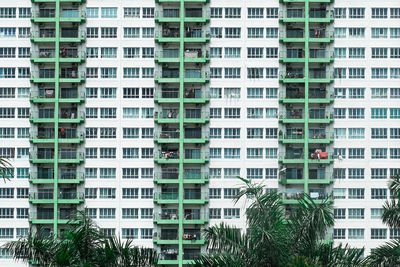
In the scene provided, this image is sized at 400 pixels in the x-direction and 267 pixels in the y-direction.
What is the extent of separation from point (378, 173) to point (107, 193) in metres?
36.0

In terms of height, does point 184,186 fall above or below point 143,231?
above

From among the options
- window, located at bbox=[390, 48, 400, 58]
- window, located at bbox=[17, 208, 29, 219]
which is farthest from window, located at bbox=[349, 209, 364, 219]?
window, located at bbox=[17, 208, 29, 219]

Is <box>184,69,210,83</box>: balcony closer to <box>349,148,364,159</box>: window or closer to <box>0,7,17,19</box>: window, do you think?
<box>349,148,364,159</box>: window

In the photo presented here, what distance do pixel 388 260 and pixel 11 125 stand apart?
73.8 m

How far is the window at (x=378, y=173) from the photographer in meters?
97.8

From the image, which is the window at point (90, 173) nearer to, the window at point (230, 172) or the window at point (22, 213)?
the window at point (22, 213)

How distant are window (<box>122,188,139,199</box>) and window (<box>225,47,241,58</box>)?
2155cm

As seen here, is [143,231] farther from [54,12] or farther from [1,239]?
[54,12]

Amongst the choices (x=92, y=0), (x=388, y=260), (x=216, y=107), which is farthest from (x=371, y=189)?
(x=388, y=260)

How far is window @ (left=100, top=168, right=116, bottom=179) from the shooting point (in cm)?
9731

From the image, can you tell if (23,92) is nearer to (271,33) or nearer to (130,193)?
(130,193)

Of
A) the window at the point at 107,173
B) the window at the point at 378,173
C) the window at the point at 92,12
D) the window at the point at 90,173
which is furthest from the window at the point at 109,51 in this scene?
the window at the point at 378,173

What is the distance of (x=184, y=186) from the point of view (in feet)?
316

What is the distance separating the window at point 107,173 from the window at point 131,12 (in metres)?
20.5
